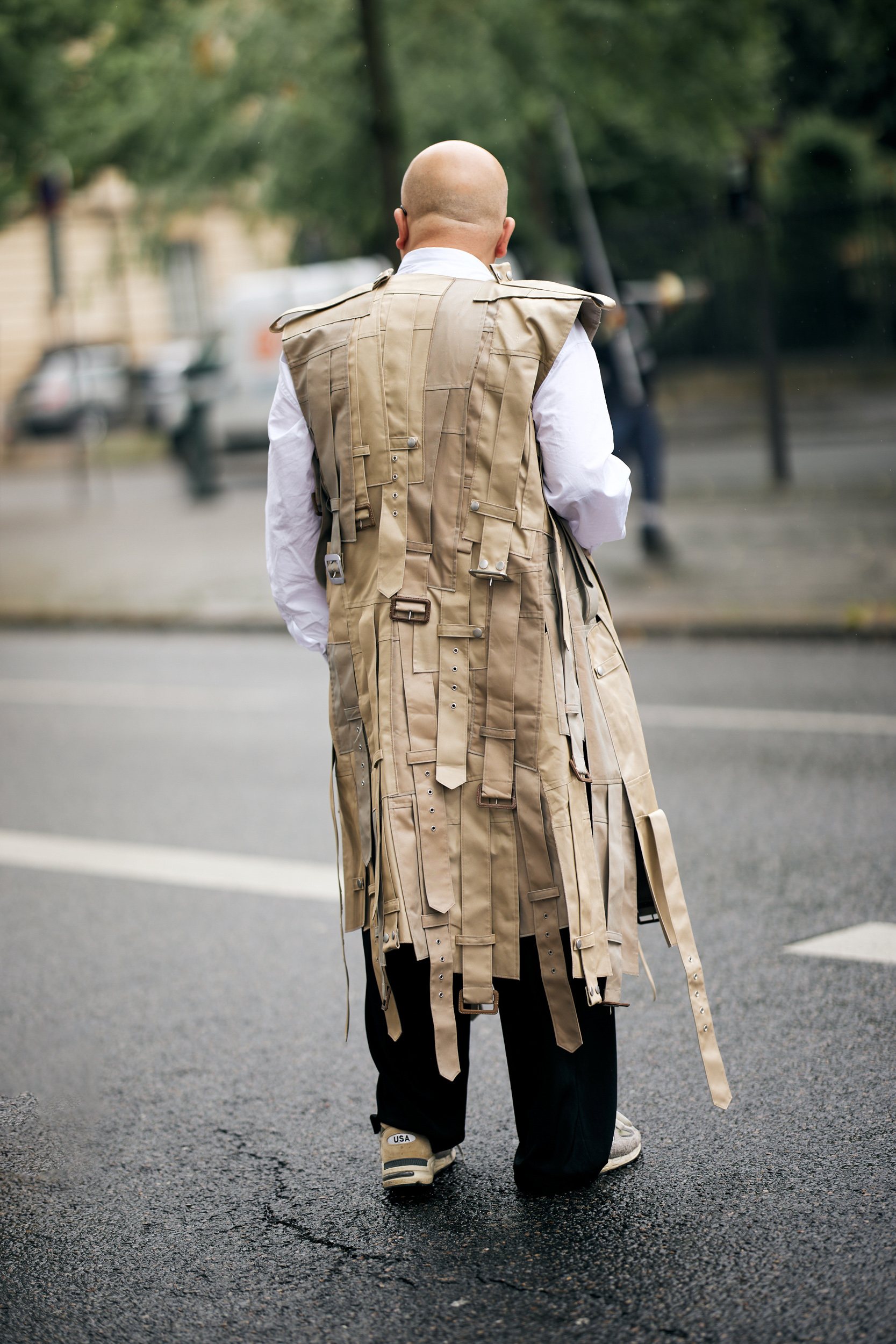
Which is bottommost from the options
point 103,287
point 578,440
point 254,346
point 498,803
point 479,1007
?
point 479,1007

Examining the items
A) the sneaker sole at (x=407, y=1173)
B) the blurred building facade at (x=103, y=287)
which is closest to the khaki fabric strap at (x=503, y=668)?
the sneaker sole at (x=407, y=1173)

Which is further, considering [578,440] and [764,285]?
[764,285]

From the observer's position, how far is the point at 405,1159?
3141 millimetres

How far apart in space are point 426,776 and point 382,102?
1033 cm

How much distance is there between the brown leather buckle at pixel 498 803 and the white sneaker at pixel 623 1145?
0.75 meters

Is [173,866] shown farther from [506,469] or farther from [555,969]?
[506,469]

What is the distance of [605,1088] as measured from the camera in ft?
10.1

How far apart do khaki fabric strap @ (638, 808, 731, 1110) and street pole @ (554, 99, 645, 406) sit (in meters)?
8.76

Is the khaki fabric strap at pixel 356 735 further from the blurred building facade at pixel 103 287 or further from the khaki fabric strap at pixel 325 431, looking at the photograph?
the blurred building facade at pixel 103 287

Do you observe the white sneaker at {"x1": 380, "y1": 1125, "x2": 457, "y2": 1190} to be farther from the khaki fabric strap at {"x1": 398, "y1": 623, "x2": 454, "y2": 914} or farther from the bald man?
the khaki fabric strap at {"x1": 398, "y1": 623, "x2": 454, "y2": 914}

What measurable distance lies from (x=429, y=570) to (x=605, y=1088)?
1050mm

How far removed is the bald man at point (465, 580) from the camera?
9.39 feet

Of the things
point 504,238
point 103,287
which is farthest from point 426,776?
point 103,287

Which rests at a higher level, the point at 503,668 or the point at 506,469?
the point at 506,469
